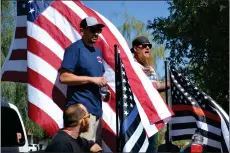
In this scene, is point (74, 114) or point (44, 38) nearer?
point (74, 114)

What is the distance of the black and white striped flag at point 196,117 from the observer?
3.94 m

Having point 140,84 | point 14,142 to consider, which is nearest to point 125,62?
point 140,84

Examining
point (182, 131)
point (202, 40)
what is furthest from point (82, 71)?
point (202, 40)

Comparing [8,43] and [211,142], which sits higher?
[8,43]

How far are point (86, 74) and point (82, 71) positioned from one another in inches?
1.5

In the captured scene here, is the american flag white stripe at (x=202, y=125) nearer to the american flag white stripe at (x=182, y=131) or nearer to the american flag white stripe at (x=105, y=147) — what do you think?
the american flag white stripe at (x=182, y=131)

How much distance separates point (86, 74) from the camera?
13.6ft

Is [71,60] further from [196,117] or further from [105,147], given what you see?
[196,117]

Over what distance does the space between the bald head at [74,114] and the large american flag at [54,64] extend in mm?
522

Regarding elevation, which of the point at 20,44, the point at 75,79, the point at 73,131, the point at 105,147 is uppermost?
the point at 20,44

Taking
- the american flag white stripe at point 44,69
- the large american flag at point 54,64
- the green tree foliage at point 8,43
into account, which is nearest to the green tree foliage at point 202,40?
the large american flag at point 54,64

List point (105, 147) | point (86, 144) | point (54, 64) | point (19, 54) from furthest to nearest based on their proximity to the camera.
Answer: point (19, 54) → point (54, 64) → point (105, 147) → point (86, 144)

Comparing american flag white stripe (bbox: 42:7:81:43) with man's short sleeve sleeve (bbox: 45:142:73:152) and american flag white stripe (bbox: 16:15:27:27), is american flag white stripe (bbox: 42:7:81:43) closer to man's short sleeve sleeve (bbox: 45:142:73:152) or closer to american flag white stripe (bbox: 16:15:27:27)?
american flag white stripe (bbox: 16:15:27:27)

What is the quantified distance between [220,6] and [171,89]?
3.01 meters
